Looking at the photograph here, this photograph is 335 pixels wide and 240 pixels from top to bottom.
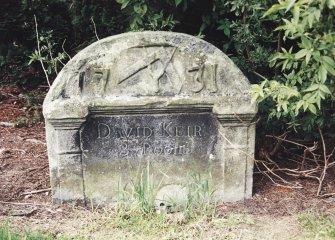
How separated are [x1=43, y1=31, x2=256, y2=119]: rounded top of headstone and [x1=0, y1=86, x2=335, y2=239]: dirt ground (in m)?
0.75

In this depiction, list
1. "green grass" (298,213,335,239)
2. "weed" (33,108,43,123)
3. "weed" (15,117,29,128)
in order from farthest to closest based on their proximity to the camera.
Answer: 1. "weed" (33,108,43,123)
2. "weed" (15,117,29,128)
3. "green grass" (298,213,335,239)

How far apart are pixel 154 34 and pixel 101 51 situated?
0.39 metres

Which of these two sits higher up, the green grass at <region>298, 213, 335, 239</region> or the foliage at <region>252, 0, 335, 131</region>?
the foliage at <region>252, 0, 335, 131</region>

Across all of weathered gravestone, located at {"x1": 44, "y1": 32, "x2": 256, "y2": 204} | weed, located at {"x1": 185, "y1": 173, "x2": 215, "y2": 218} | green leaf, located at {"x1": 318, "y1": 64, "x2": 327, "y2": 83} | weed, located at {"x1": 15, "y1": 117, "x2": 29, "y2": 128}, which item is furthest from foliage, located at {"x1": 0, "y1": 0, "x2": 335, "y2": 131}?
weed, located at {"x1": 15, "y1": 117, "x2": 29, "y2": 128}

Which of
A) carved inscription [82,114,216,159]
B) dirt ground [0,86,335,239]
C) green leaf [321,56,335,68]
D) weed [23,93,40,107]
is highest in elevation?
green leaf [321,56,335,68]

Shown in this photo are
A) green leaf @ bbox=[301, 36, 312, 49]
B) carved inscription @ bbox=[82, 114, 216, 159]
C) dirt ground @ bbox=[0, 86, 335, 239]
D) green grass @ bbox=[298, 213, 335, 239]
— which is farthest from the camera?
carved inscription @ bbox=[82, 114, 216, 159]

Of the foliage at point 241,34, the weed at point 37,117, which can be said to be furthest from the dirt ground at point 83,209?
the weed at point 37,117

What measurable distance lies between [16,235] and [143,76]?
1358mm

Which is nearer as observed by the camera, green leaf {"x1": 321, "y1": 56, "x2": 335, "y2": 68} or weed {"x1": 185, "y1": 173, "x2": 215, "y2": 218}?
green leaf {"x1": 321, "y1": 56, "x2": 335, "y2": 68}

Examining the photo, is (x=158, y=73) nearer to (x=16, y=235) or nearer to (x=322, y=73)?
(x=322, y=73)

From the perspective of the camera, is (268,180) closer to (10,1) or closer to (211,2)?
(211,2)

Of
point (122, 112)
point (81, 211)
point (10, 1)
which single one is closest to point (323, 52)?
point (122, 112)

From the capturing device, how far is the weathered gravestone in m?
3.64

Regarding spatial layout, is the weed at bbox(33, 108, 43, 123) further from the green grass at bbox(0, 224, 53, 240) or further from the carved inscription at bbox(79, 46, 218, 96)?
the green grass at bbox(0, 224, 53, 240)
